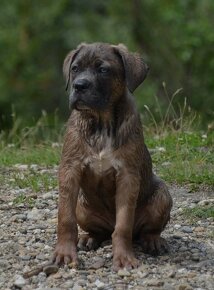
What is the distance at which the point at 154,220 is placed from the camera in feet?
25.7

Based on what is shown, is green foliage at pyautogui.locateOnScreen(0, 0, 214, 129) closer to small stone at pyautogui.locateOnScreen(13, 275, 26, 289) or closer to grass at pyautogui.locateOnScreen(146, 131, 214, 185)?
grass at pyautogui.locateOnScreen(146, 131, 214, 185)

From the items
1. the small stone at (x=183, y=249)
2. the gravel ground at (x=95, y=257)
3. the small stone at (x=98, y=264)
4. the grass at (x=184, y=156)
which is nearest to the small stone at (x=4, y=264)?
the gravel ground at (x=95, y=257)

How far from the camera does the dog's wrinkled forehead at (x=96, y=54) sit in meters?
7.50

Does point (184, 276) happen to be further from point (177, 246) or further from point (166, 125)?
point (166, 125)

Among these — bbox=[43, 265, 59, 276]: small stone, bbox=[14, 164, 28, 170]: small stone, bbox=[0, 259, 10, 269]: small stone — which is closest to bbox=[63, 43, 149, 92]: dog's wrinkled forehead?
bbox=[43, 265, 59, 276]: small stone

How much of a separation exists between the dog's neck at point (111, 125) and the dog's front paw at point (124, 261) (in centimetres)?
84

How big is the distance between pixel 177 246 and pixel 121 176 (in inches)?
35.1

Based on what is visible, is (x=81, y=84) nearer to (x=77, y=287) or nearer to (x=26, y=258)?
(x=26, y=258)

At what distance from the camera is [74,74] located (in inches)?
298

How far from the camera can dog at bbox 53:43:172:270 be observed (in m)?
7.41

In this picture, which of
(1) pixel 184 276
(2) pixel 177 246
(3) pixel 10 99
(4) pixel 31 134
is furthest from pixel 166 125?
(3) pixel 10 99

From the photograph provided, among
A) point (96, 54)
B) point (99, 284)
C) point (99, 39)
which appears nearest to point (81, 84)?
point (96, 54)

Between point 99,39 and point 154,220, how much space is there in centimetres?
1559

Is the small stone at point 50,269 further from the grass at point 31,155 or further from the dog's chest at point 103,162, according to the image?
the grass at point 31,155
